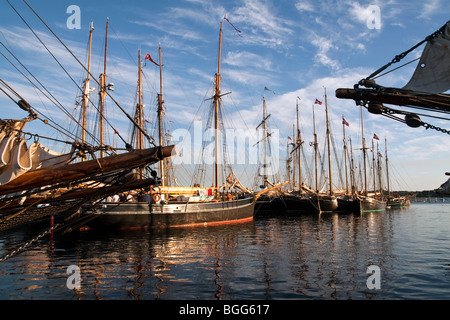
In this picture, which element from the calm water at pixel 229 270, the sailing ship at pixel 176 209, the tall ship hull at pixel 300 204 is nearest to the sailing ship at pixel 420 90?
the calm water at pixel 229 270

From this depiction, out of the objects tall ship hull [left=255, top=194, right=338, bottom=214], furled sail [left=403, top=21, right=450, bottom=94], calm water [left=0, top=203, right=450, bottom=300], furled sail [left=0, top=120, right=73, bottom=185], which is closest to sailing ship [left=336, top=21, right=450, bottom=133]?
furled sail [left=403, top=21, right=450, bottom=94]

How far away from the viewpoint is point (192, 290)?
10.0 m

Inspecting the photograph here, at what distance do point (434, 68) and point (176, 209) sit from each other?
82.4 ft

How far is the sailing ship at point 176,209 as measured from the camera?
1097 inches

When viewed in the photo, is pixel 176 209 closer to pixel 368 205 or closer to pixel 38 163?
pixel 38 163

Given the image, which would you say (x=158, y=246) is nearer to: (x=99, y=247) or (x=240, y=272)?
(x=99, y=247)

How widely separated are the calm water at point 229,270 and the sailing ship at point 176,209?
7.10 meters

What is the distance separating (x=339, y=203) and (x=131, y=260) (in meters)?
54.3

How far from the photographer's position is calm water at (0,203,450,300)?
31.9ft

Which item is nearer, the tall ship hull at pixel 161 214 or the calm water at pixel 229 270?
the calm water at pixel 229 270

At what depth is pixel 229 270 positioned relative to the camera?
12742 millimetres

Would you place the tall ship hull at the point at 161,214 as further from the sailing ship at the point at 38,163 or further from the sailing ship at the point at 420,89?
the sailing ship at the point at 420,89

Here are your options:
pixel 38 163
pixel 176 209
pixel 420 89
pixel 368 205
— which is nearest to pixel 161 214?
pixel 176 209

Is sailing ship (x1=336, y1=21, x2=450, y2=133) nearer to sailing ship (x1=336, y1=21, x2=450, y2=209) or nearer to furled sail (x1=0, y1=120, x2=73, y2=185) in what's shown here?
sailing ship (x1=336, y1=21, x2=450, y2=209)
